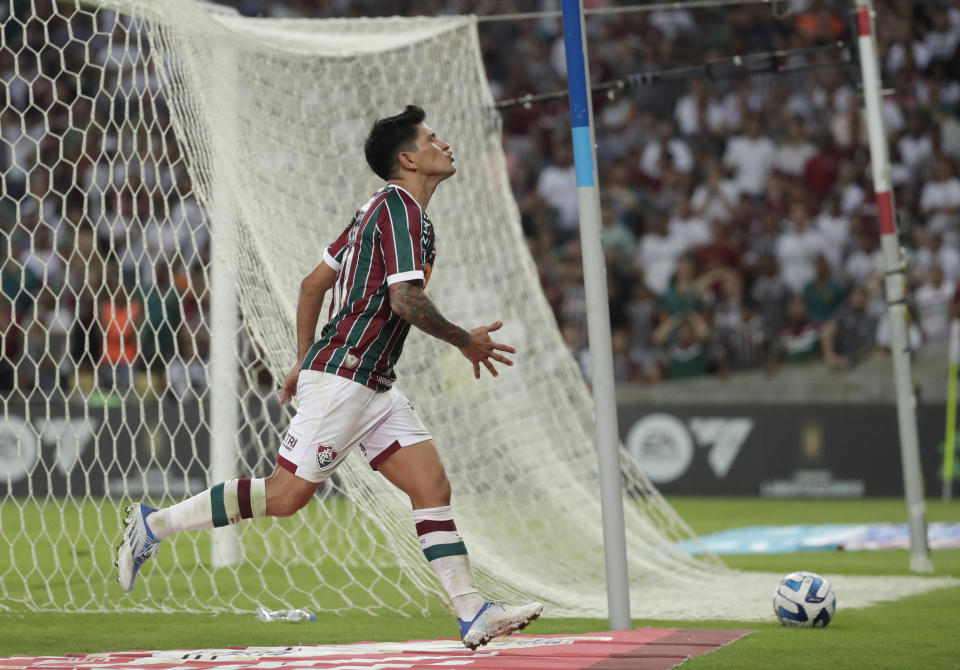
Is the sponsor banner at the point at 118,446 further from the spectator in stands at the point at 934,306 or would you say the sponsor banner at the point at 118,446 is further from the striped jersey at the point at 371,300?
the spectator in stands at the point at 934,306

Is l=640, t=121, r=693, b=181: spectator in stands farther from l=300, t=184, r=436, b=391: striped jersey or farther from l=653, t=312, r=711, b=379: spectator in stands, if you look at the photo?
l=300, t=184, r=436, b=391: striped jersey

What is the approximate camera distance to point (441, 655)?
189 inches

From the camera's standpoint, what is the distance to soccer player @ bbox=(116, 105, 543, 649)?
4.64 m

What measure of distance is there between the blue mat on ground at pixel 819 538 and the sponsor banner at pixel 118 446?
11.2ft

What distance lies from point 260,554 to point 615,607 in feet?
12.7

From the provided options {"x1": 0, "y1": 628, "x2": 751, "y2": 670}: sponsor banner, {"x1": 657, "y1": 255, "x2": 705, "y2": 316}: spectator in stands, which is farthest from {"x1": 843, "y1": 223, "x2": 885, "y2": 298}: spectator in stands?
{"x1": 0, "y1": 628, "x2": 751, "y2": 670}: sponsor banner

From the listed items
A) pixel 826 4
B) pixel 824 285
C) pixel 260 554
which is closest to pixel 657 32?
pixel 826 4

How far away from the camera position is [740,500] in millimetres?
13438

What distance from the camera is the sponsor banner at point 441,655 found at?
459cm

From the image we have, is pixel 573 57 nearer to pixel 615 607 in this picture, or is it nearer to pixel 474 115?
pixel 615 607

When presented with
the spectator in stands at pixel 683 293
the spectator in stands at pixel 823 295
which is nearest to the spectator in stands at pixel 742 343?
the spectator in stands at pixel 683 293

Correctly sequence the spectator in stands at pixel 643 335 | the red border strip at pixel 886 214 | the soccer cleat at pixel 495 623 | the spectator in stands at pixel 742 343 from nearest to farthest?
the soccer cleat at pixel 495 623 < the red border strip at pixel 886 214 < the spectator in stands at pixel 742 343 < the spectator in stands at pixel 643 335

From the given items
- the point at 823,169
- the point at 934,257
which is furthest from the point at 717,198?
the point at 934,257

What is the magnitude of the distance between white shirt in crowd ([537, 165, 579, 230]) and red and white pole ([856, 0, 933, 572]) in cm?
840
